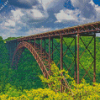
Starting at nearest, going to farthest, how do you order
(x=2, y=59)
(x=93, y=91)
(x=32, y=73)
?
(x=93, y=91)
(x=32, y=73)
(x=2, y=59)

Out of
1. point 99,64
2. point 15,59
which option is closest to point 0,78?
point 15,59

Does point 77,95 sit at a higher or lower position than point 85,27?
lower

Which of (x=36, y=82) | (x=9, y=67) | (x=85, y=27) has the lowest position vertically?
(x=36, y=82)

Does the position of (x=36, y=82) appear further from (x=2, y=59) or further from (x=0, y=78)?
(x=2, y=59)

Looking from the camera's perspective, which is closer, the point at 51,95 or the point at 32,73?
the point at 51,95

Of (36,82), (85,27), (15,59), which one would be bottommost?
(36,82)

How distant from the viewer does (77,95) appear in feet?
34.6

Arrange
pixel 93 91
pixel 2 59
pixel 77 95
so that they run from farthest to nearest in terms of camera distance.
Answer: pixel 2 59 → pixel 77 95 → pixel 93 91

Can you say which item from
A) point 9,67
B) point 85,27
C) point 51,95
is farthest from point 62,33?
point 9,67

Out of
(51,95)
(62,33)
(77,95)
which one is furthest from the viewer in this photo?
(62,33)

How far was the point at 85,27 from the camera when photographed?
11961 millimetres

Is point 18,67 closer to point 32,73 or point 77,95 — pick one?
point 32,73

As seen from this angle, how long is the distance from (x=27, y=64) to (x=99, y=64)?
1073 inches

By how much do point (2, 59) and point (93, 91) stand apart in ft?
151
